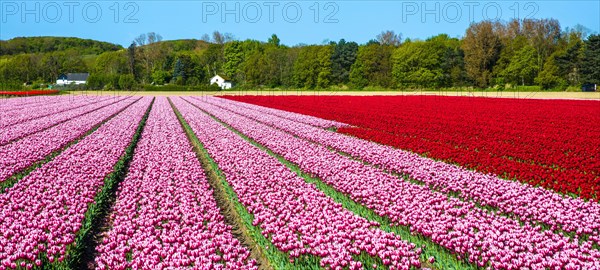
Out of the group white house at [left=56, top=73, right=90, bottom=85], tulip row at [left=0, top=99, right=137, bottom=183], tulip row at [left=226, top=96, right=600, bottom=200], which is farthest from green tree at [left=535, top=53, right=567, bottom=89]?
white house at [left=56, top=73, right=90, bottom=85]

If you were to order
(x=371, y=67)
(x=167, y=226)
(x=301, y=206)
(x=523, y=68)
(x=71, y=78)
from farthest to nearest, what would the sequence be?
(x=71, y=78) → (x=371, y=67) → (x=523, y=68) → (x=301, y=206) → (x=167, y=226)

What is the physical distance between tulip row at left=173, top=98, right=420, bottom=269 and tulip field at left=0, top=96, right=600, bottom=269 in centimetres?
3

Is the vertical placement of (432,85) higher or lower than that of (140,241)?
higher

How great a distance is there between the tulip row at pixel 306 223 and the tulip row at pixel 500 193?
2554 mm

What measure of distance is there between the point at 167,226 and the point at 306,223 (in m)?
2.13

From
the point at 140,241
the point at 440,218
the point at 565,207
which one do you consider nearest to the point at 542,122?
the point at 565,207

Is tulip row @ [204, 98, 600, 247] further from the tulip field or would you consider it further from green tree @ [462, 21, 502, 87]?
green tree @ [462, 21, 502, 87]

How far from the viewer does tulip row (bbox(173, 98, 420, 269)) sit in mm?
5871

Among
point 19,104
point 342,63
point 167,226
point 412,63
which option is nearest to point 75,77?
point 342,63

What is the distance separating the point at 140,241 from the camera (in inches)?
249

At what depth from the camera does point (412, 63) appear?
9219 cm

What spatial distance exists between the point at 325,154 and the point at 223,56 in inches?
5285

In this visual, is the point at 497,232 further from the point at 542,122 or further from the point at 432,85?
the point at 432,85

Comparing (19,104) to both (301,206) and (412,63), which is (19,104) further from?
(412,63)
